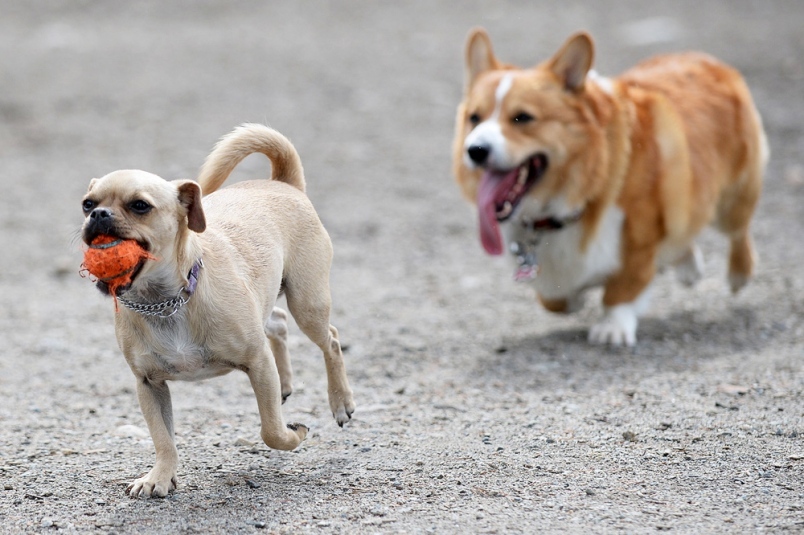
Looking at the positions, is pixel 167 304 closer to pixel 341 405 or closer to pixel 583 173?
pixel 341 405

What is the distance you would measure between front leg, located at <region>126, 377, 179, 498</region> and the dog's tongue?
103 inches

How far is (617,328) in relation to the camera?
19.3ft

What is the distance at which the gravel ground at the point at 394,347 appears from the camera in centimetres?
353

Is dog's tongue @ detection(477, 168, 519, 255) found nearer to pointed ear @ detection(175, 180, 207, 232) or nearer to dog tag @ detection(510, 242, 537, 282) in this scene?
dog tag @ detection(510, 242, 537, 282)

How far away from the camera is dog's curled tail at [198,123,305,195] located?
408 cm

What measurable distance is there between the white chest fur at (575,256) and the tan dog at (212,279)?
84.5 inches

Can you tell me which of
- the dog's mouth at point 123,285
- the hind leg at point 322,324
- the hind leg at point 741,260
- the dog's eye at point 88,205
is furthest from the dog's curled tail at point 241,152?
the hind leg at point 741,260

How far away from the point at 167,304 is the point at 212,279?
0.61 ft

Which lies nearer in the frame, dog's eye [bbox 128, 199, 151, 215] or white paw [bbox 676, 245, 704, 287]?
dog's eye [bbox 128, 199, 151, 215]

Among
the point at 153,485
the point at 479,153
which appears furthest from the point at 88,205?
the point at 479,153

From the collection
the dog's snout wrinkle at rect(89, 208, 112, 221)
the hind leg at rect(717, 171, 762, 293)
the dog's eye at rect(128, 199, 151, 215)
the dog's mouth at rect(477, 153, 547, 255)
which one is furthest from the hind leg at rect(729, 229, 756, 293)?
the dog's snout wrinkle at rect(89, 208, 112, 221)

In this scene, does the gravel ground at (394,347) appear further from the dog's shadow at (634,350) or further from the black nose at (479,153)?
the black nose at (479,153)

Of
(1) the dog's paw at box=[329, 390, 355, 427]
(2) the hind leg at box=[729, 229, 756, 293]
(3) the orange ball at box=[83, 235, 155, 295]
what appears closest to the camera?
(3) the orange ball at box=[83, 235, 155, 295]

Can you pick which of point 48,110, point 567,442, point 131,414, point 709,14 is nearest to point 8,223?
point 48,110
